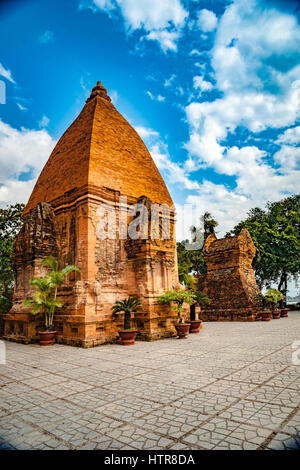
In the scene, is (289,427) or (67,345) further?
(67,345)

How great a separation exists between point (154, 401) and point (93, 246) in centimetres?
660

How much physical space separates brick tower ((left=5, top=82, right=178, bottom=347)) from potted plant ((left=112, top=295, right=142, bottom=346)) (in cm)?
35

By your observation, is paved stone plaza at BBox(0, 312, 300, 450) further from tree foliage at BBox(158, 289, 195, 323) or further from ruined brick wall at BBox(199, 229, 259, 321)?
ruined brick wall at BBox(199, 229, 259, 321)

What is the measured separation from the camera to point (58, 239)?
11164mm

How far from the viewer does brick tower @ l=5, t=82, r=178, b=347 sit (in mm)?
9227

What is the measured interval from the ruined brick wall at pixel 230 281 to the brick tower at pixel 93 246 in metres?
6.57

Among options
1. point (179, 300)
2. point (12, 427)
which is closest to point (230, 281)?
point (179, 300)

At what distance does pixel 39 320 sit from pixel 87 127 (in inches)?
317

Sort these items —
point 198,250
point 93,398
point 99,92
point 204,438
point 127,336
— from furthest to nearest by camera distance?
1. point 198,250
2. point 99,92
3. point 127,336
4. point 93,398
5. point 204,438

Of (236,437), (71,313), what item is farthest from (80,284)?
(236,437)

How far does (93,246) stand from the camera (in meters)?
9.70

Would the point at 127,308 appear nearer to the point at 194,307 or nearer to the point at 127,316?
the point at 127,316

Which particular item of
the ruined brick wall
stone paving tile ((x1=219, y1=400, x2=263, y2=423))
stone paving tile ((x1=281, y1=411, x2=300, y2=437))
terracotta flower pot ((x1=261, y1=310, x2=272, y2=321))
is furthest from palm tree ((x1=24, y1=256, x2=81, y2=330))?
terracotta flower pot ((x1=261, y1=310, x2=272, y2=321))

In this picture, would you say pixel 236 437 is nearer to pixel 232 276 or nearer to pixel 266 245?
pixel 232 276
